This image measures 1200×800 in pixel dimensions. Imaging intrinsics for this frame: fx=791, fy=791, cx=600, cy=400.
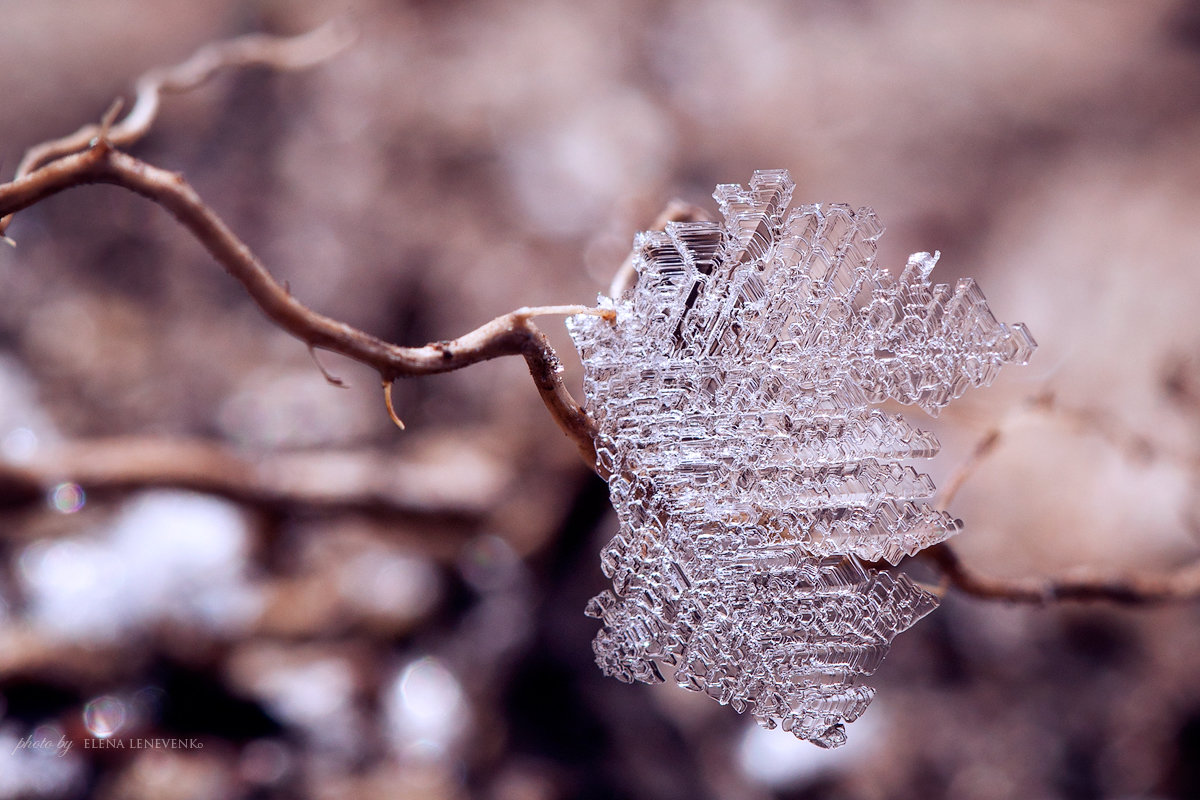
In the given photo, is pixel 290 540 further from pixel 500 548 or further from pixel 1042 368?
pixel 1042 368

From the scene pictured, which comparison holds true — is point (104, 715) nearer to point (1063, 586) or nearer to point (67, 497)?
point (67, 497)

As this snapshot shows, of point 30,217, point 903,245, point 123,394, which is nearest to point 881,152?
point 903,245

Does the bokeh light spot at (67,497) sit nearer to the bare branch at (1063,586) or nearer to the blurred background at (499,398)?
the blurred background at (499,398)

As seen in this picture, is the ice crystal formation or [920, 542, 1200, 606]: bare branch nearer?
the ice crystal formation

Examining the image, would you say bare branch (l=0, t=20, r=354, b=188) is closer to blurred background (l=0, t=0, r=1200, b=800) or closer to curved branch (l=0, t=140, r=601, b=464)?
curved branch (l=0, t=140, r=601, b=464)

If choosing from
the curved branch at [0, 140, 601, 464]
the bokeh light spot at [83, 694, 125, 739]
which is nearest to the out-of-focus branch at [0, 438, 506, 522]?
the bokeh light spot at [83, 694, 125, 739]

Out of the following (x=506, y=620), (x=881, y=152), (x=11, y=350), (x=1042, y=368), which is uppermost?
(x=881, y=152)

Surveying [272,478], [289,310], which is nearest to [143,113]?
[289,310]

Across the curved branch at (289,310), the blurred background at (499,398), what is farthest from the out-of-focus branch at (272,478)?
the curved branch at (289,310)
